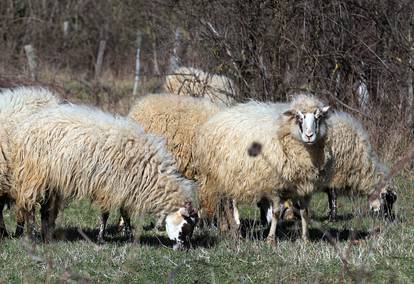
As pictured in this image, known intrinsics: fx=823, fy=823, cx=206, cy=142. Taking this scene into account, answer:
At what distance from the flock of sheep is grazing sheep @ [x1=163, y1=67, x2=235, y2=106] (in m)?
2.93

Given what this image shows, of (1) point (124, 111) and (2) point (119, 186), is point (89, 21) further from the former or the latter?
(2) point (119, 186)

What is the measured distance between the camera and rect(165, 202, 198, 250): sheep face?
24.3ft

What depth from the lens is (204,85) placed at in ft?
38.0

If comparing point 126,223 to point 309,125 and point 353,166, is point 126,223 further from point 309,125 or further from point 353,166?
point 353,166

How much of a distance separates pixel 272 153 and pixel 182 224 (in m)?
1.13

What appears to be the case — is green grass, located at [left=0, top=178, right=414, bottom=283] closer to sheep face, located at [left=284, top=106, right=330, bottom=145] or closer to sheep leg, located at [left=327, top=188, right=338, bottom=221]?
sheep face, located at [left=284, top=106, right=330, bottom=145]

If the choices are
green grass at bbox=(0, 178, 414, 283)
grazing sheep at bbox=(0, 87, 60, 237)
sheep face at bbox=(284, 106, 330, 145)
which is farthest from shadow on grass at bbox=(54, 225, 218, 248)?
sheep face at bbox=(284, 106, 330, 145)

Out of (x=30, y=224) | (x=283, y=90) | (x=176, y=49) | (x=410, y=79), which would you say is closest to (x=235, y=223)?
(x=30, y=224)

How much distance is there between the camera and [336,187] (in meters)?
9.36

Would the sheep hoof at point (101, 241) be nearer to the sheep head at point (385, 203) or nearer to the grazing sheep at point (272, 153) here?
the grazing sheep at point (272, 153)

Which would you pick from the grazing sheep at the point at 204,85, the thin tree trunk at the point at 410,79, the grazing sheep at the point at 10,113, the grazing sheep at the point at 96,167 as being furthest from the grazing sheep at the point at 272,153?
the thin tree trunk at the point at 410,79

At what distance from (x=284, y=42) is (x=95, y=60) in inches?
430

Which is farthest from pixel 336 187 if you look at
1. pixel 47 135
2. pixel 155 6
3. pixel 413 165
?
pixel 155 6

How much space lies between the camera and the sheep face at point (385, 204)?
9125 mm
